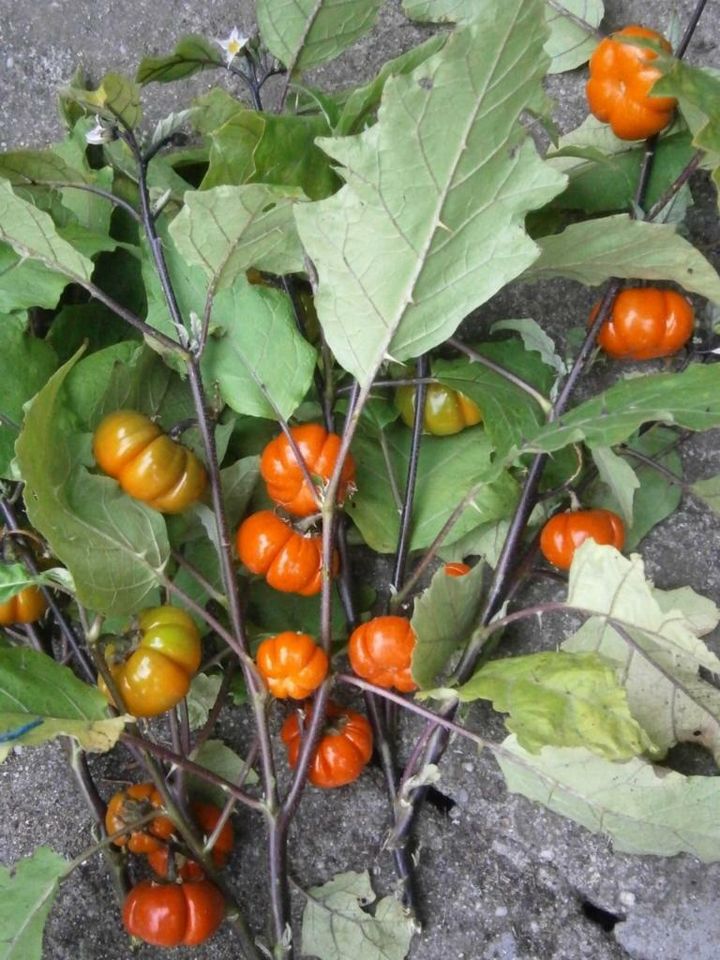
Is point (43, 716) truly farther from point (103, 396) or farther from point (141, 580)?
point (103, 396)

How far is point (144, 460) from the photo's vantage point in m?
0.81

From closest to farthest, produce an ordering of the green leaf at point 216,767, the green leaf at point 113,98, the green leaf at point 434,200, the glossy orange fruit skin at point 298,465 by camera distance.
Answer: the green leaf at point 434,200 → the green leaf at point 113,98 → the glossy orange fruit skin at point 298,465 → the green leaf at point 216,767

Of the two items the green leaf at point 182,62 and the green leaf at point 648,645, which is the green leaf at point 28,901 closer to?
the green leaf at point 648,645

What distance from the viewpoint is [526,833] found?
93cm

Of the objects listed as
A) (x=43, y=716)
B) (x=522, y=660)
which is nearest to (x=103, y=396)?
(x=43, y=716)

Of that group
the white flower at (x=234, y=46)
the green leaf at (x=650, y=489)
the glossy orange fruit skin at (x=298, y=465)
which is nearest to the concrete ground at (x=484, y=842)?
the green leaf at (x=650, y=489)

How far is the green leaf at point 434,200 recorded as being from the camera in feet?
2.04

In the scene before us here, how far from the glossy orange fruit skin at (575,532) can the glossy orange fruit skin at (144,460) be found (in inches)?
12.4

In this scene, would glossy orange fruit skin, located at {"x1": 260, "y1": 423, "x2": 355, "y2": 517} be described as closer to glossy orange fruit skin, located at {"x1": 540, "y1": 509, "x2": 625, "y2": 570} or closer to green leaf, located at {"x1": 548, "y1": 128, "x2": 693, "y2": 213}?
glossy orange fruit skin, located at {"x1": 540, "y1": 509, "x2": 625, "y2": 570}

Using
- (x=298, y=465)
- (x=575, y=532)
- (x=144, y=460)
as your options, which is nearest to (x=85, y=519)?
(x=144, y=460)

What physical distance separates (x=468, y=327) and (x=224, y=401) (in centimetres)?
25

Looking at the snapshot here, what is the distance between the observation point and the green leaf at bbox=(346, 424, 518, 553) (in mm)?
878

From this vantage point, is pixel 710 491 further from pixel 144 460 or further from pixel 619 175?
pixel 144 460

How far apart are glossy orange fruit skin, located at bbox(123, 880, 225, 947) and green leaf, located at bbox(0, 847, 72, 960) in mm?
71
